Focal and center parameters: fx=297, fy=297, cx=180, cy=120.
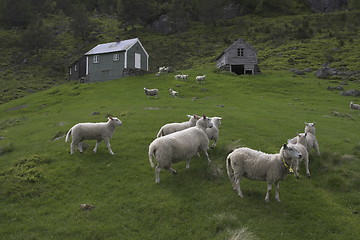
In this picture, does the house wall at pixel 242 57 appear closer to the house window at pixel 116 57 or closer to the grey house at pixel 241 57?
the grey house at pixel 241 57

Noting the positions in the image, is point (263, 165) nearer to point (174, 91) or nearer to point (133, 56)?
point (174, 91)

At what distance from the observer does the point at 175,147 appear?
1170cm

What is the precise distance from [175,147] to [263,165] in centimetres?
342

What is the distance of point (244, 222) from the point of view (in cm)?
911

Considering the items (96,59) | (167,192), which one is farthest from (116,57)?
(167,192)

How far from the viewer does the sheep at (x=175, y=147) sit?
11.4 m

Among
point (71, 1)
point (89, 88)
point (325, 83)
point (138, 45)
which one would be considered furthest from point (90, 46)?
point (325, 83)

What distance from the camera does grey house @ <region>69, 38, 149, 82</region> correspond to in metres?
54.0

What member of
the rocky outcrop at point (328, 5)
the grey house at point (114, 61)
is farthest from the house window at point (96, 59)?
the rocky outcrop at point (328, 5)

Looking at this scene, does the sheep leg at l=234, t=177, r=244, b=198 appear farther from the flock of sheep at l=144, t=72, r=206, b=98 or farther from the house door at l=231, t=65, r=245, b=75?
the house door at l=231, t=65, r=245, b=75

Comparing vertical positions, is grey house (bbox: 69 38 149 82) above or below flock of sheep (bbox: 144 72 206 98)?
above

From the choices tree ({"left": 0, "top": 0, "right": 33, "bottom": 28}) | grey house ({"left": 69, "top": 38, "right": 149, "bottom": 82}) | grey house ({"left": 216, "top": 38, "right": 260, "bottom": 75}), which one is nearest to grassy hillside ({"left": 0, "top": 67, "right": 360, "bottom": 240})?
grey house ({"left": 216, "top": 38, "right": 260, "bottom": 75})

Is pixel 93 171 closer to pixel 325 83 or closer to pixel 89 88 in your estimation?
pixel 89 88

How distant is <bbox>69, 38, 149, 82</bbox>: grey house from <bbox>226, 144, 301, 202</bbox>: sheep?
45406mm
